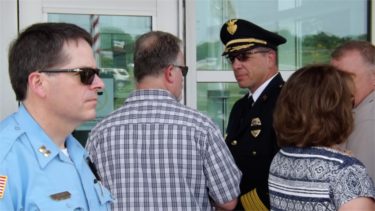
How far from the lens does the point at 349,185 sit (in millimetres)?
1431

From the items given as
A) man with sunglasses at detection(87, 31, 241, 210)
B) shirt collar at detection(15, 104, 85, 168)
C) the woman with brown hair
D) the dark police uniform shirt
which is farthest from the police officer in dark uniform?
shirt collar at detection(15, 104, 85, 168)

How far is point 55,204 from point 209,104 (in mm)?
2320

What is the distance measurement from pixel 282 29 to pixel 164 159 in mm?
2096

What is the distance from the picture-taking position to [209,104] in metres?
3.42

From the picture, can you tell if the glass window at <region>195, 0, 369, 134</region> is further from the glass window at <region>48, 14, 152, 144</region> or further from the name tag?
the name tag

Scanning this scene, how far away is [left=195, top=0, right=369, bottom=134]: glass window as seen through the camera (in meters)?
3.40

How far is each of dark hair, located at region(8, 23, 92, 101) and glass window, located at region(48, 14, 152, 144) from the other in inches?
71.2

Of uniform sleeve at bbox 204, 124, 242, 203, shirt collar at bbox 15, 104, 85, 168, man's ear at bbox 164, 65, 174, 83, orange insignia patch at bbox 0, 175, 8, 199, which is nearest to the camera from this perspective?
orange insignia patch at bbox 0, 175, 8, 199

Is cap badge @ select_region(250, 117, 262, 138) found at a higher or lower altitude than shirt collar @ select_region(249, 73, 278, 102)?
lower

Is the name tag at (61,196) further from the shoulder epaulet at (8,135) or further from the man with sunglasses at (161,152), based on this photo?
the man with sunglasses at (161,152)

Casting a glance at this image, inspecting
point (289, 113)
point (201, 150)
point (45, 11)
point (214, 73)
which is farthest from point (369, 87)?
point (45, 11)

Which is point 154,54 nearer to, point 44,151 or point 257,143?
point 257,143

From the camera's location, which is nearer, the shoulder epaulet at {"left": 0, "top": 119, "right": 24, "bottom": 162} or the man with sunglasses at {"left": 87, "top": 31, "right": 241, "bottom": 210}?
the shoulder epaulet at {"left": 0, "top": 119, "right": 24, "bottom": 162}

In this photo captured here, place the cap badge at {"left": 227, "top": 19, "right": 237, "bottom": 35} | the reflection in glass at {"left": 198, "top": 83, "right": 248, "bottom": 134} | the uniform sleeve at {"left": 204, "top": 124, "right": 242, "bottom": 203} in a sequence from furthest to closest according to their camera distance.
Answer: the reflection in glass at {"left": 198, "top": 83, "right": 248, "bottom": 134} < the cap badge at {"left": 227, "top": 19, "right": 237, "bottom": 35} < the uniform sleeve at {"left": 204, "top": 124, "right": 242, "bottom": 203}
